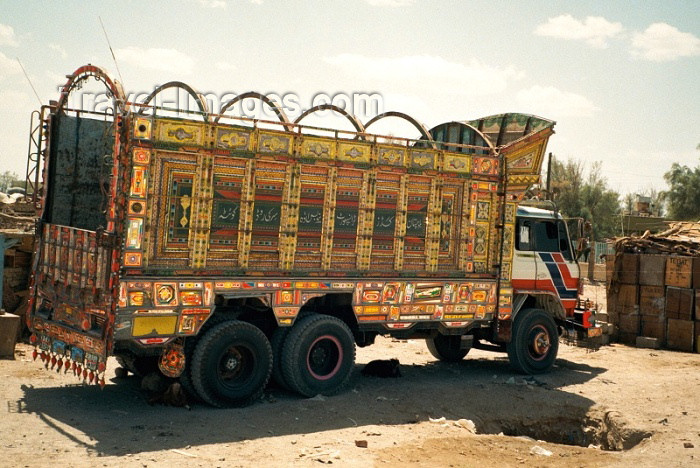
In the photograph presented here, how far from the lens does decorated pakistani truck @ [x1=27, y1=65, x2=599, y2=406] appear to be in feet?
27.3

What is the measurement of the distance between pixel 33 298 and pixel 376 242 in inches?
185

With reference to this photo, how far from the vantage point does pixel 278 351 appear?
959cm

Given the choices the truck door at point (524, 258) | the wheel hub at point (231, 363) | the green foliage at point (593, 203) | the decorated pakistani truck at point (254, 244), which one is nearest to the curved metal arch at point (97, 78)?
the decorated pakistani truck at point (254, 244)

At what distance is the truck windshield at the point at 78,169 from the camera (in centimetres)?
949

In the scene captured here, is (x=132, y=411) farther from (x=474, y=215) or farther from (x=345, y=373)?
(x=474, y=215)

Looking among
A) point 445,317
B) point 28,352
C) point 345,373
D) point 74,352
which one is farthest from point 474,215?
point 28,352

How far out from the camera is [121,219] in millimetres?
8086

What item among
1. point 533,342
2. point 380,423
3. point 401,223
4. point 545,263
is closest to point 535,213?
point 545,263

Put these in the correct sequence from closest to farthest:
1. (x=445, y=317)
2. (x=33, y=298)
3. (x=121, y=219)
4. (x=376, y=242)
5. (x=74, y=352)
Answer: (x=121, y=219) → (x=74, y=352) → (x=33, y=298) → (x=376, y=242) → (x=445, y=317)

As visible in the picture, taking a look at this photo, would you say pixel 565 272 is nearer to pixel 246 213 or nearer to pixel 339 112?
pixel 339 112

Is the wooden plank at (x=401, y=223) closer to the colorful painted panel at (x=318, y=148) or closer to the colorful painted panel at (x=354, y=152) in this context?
the colorful painted panel at (x=354, y=152)

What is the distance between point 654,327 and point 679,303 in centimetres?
78

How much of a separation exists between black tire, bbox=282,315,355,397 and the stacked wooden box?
8.61 m

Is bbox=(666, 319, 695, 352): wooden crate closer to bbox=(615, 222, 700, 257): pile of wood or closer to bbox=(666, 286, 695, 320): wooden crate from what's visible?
bbox=(666, 286, 695, 320): wooden crate
